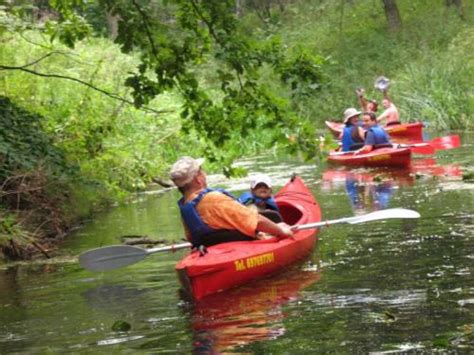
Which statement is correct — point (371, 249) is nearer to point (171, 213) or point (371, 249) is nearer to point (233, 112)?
point (233, 112)

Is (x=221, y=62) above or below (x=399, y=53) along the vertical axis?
below

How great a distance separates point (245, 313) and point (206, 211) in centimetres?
129

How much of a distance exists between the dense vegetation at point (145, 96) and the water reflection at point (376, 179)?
1469mm

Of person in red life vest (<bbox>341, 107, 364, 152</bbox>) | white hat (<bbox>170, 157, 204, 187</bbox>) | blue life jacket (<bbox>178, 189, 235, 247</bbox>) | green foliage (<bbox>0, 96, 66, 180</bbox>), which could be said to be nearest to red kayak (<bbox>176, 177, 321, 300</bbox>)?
blue life jacket (<bbox>178, 189, 235, 247</bbox>)

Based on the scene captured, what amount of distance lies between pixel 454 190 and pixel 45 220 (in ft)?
18.4

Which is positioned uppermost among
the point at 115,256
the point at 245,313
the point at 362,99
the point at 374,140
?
the point at 362,99

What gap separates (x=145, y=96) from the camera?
31.2 ft

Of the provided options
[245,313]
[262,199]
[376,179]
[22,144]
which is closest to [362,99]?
[376,179]

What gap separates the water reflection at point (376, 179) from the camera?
15531mm

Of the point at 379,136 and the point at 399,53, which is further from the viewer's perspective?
the point at 399,53

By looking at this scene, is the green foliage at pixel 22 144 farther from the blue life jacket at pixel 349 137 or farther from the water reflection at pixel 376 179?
the blue life jacket at pixel 349 137

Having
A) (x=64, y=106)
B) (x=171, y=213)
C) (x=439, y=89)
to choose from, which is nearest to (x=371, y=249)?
(x=171, y=213)

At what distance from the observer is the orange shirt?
964 centimetres

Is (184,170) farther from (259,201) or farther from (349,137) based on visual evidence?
(349,137)
